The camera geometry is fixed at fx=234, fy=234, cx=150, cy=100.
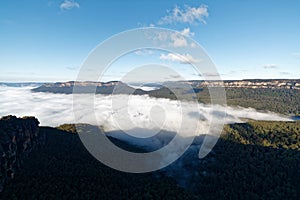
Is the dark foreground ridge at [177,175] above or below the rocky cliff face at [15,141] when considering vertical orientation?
below

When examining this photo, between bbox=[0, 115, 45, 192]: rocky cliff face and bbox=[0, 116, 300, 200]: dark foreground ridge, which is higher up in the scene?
bbox=[0, 115, 45, 192]: rocky cliff face

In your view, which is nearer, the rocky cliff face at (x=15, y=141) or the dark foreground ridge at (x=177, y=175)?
the dark foreground ridge at (x=177, y=175)

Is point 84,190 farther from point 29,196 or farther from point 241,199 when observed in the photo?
point 241,199

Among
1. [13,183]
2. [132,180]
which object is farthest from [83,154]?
[13,183]

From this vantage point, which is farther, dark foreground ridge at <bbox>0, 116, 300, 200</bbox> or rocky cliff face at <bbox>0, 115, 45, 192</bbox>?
rocky cliff face at <bbox>0, 115, 45, 192</bbox>
